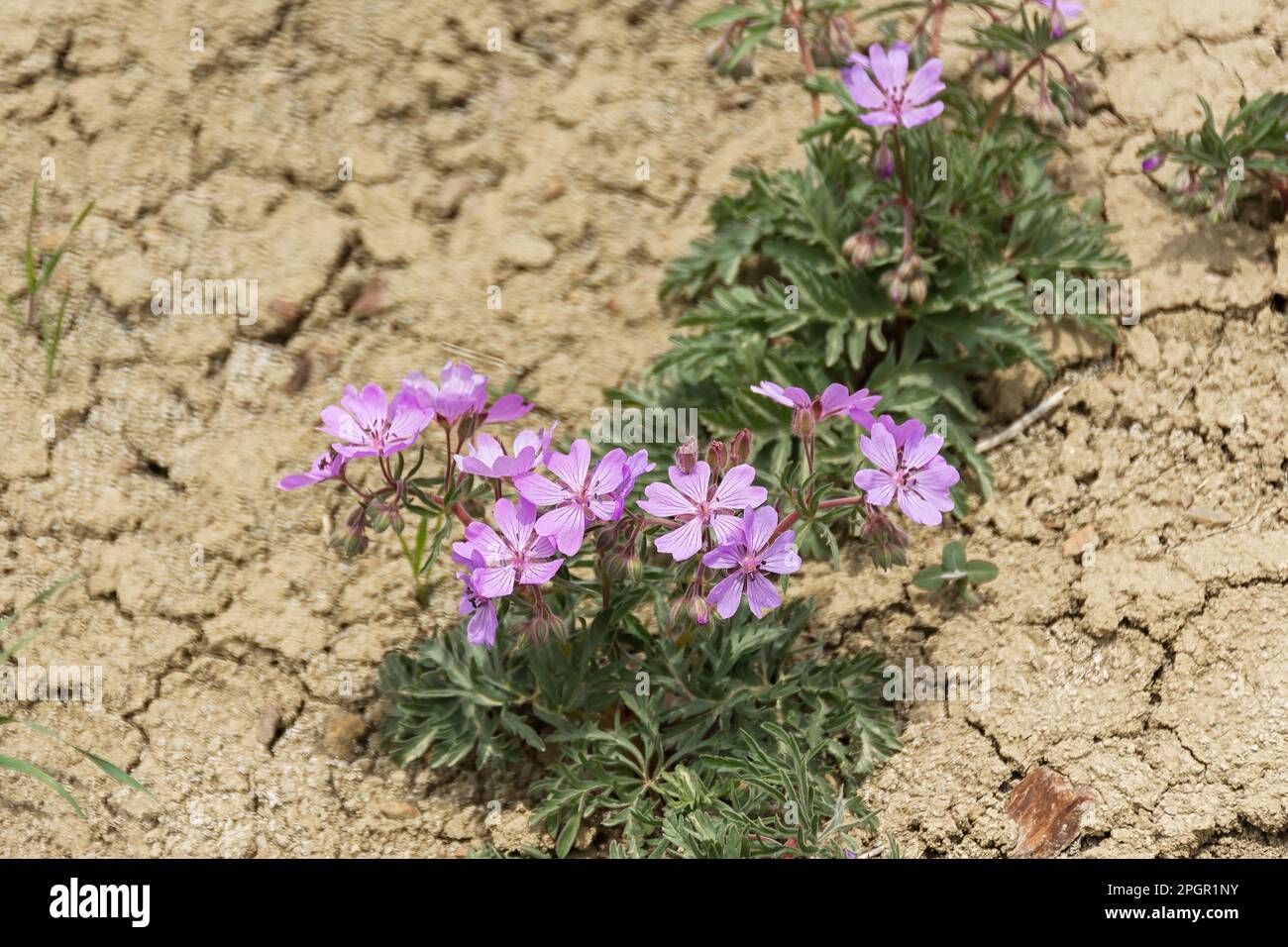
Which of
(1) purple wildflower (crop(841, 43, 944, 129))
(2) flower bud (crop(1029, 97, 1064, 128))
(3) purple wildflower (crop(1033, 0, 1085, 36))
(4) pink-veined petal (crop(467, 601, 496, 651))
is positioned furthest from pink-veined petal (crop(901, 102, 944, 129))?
(4) pink-veined petal (crop(467, 601, 496, 651))

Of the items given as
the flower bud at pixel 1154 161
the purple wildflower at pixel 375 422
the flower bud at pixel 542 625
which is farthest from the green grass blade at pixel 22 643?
the flower bud at pixel 1154 161

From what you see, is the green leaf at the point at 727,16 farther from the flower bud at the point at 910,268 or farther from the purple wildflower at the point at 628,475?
the purple wildflower at the point at 628,475

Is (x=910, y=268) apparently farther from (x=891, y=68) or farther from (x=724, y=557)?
(x=724, y=557)

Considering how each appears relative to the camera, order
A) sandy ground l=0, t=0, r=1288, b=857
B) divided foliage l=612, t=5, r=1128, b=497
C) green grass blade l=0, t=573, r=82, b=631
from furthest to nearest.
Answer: divided foliage l=612, t=5, r=1128, b=497, green grass blade l=0, t=573, r=82, b=631, sandy ground l=0, t=0, r=1288, b=857

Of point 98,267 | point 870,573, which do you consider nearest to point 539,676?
point 870,573

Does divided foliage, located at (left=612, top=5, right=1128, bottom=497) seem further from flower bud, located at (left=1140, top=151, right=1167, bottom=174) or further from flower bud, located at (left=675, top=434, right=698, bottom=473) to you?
flower bud, located at (left=675, top=434, right=698, bottom=473)

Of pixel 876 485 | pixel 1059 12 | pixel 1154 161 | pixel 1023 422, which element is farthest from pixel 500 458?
pixel 1154 161
